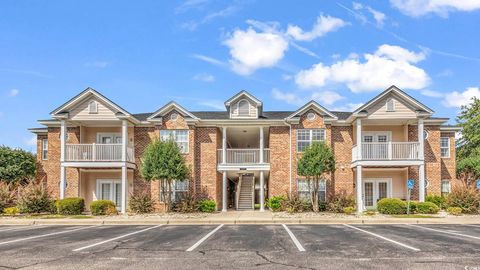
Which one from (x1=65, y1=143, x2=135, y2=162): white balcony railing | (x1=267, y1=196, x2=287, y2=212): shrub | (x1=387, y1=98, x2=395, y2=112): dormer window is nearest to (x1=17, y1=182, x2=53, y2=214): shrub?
(x1=65, y1=143, x2=135, y2=162): white balcony railing

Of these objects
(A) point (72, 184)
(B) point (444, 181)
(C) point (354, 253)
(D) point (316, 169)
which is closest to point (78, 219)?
(A) point (72, 184)

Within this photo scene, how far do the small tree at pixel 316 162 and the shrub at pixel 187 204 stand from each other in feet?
21.8

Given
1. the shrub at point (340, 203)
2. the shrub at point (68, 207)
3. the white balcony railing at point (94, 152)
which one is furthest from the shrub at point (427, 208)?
the shrub at point (68, 207)

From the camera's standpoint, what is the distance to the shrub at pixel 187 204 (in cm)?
2758

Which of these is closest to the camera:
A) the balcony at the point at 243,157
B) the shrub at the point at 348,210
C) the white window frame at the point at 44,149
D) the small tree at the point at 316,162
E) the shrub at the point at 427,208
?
the shrub at the point at 427,208

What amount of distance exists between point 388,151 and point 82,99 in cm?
1940

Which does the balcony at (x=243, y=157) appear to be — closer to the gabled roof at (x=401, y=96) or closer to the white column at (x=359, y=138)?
the white column at (x=359, y=138)

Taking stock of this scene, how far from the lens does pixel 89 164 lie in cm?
2855

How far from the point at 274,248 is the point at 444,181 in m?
22.8

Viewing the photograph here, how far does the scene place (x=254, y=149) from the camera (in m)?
30.3

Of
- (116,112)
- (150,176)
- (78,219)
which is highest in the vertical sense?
(116,112)

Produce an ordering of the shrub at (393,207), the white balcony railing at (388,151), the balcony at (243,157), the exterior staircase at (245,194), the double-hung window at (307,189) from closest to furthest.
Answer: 1. the shrub at (393,207)
2. the white balcony railing at (388,151)
3. the double-hung window at (307,189)
4. the balcony at (243,157)
5. the exterior staircase at (245,194)

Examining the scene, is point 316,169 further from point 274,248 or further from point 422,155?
point 274,248

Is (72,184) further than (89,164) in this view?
Yes
